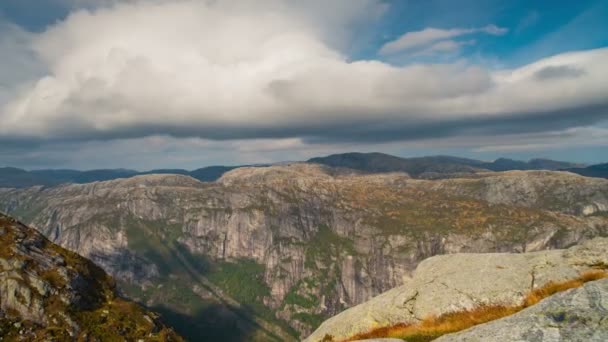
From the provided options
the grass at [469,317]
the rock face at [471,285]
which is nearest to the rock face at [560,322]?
the grass at [469,317]

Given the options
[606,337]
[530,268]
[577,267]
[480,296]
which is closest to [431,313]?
[480,296]

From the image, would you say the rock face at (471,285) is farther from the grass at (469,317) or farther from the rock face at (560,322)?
the rock face at (560,322)

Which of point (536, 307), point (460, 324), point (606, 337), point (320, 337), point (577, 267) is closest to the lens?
point (606, 337)

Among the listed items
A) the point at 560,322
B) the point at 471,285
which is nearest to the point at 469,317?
the point at 471,285

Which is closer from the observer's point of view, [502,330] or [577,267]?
[502,330]

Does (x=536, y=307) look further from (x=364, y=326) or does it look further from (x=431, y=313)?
(x=364, y=326)

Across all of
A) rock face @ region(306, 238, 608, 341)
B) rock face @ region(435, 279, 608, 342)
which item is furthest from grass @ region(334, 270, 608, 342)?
→ rock face @ region(435, 279, 608, 342)
